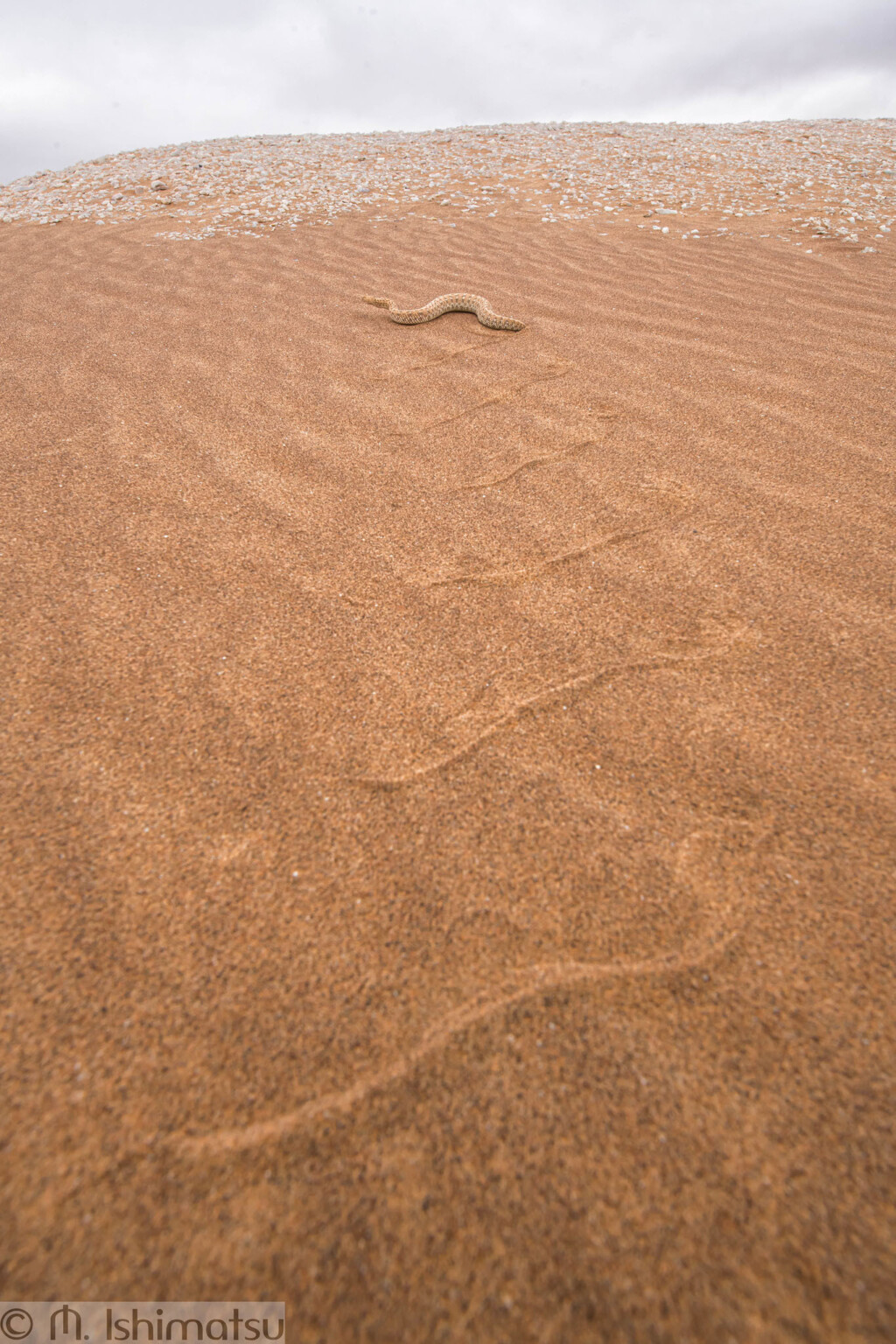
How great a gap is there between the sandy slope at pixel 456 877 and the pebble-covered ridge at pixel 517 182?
5.95 meters

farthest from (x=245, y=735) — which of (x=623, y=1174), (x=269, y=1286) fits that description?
(x=623, y=1174)

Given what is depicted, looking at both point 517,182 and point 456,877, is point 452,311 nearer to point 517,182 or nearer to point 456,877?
point 456,877

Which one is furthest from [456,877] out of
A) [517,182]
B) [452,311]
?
[517,182]

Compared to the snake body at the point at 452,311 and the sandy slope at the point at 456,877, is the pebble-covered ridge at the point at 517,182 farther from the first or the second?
the sandy slope at the point at 456,877

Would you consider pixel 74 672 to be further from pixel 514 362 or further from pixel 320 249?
pixel 320 249

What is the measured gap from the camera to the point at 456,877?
1.23m

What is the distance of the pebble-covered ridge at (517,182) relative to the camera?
6984mm

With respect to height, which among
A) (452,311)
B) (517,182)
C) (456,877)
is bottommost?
(456,877)

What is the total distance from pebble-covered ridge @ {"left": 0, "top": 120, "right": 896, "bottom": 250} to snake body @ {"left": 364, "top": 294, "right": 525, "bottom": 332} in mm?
3412

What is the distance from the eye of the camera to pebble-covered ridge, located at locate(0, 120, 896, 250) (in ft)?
22.9

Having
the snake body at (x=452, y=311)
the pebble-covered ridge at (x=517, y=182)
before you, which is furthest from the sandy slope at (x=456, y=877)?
the pebble-covered ridge at (x=517, y=182)

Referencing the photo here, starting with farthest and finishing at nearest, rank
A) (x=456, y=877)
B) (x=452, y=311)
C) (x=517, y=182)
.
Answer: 1. (x=517, y=182)
2. (x=452, y=311)
3. (x=456, y=877)

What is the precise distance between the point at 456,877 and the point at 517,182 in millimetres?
10288

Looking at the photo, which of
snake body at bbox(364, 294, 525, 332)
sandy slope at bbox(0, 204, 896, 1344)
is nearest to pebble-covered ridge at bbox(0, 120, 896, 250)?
snake body at bbox(364, 294, 525, 332)
